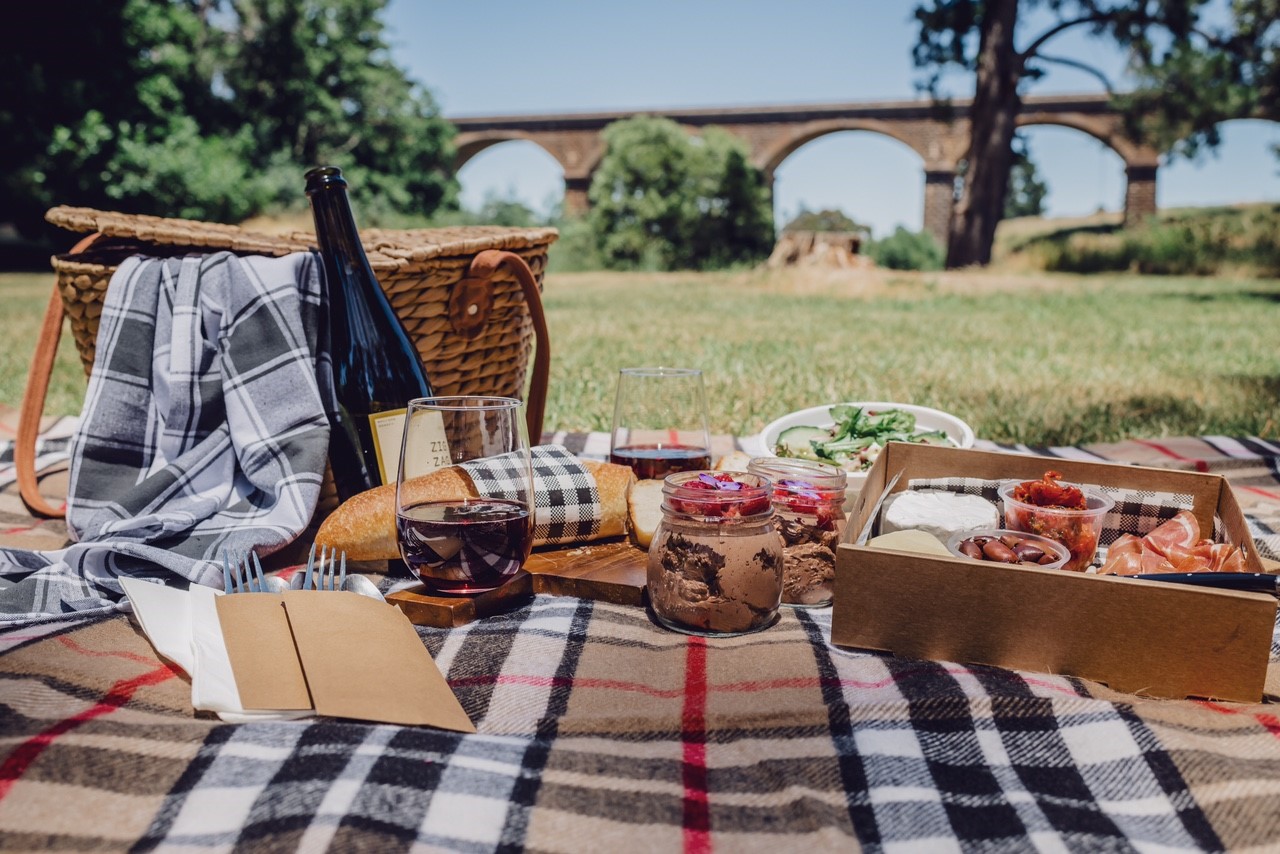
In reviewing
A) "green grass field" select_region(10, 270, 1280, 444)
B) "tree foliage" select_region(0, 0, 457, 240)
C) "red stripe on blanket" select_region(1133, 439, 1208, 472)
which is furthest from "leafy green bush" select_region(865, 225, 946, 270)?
"red stripe on blanket" select_region(1133, 439, 1208, 472)

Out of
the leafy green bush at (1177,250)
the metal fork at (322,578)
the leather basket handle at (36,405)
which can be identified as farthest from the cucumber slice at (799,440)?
the leafy green bush at (1177,250)

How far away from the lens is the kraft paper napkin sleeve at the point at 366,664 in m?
1.02

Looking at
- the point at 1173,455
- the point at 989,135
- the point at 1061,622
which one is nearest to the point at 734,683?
the point at 1061,622

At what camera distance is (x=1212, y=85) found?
42.1 feet

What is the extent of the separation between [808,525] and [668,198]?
17.4 m

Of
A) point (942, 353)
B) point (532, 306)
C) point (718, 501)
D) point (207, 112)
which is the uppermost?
point (207, 112)

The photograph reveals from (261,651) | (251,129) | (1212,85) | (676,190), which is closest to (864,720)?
(261,651)

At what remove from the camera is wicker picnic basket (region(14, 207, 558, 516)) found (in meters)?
1.86

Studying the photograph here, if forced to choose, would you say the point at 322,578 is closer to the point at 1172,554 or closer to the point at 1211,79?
the point at 1172,554

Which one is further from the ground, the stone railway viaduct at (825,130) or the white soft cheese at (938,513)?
the stone railway viaduct at (825,130)

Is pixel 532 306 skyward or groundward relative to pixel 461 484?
skyward

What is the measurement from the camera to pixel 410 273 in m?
1.86

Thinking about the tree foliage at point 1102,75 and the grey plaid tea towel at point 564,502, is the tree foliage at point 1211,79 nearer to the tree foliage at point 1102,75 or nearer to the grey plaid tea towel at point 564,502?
the tree foliage at point 1102,75

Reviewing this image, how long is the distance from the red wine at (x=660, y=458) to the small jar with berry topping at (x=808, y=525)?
247 millimetres
